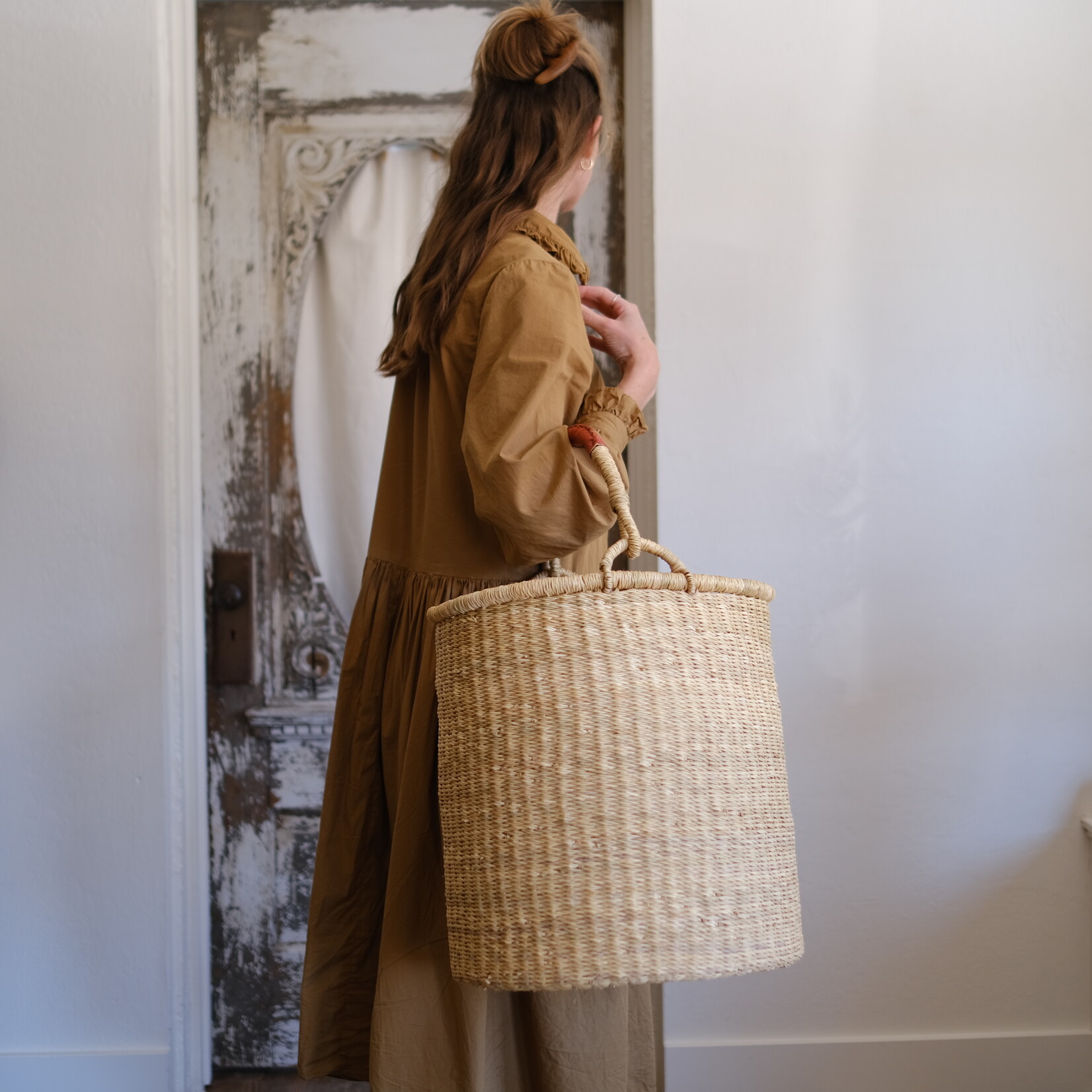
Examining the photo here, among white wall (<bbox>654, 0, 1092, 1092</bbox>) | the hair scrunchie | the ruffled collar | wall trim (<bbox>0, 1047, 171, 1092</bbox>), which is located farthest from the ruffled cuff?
wall trim (<bbox>0, 1047, 171, 1092</bbox>)

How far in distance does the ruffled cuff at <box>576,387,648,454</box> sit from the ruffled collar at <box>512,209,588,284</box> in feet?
0.48

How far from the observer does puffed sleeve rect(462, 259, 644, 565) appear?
94 cm

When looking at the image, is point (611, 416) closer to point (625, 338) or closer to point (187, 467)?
point (625, 338)

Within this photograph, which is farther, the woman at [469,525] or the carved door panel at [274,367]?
the carved door panel at [274,367]

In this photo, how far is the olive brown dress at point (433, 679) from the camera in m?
0.96

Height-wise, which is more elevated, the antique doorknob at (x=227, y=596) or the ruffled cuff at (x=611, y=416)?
the ruffled cuff at (x=611, y=416)

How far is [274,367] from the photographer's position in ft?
6.44

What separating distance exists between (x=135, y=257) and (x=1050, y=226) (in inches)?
65.5

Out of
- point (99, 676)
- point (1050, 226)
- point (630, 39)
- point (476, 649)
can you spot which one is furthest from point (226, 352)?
point (1050, 226)

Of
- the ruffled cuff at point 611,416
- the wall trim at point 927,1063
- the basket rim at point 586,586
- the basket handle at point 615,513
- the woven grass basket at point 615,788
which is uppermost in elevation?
the ruffled cuff at point 611,416

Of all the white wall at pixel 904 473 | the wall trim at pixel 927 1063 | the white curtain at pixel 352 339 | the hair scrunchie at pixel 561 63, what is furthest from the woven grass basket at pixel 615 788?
the white curtain at pixel 352 339

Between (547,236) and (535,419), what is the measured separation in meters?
0.25

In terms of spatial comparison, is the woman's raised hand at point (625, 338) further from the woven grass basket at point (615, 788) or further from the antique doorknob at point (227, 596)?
the antique doorknob at point (227, 596)

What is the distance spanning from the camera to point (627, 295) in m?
1.94
